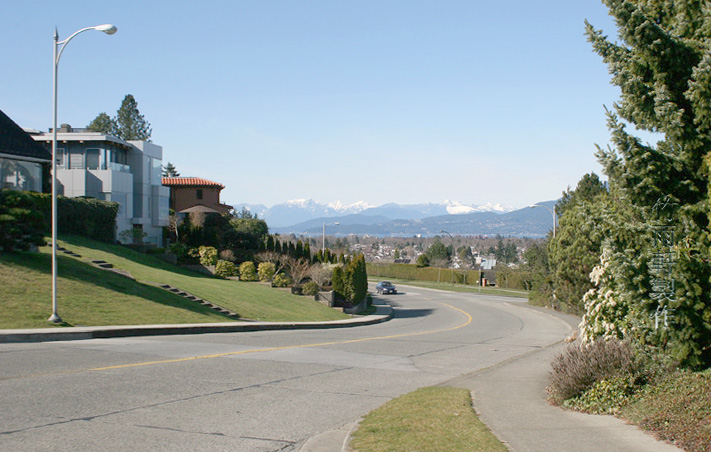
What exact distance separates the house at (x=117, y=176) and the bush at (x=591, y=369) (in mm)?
38896

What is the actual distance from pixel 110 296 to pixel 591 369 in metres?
19.0

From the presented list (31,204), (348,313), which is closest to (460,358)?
(31,204)

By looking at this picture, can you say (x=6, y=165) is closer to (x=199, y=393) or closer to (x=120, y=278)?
(x=120, y=278)

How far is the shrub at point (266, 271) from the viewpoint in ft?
142

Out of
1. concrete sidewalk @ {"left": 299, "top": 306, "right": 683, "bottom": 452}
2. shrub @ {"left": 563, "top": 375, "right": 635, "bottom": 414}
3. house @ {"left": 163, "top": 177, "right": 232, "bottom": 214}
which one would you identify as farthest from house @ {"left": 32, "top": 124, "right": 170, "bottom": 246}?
shrub @ {"left": 563, "top": 375, "right": 635, "bottom": 414}

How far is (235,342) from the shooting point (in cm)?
1903

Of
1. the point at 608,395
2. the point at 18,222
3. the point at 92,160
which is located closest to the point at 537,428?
the point at 608,395

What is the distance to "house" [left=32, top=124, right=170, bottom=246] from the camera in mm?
44500

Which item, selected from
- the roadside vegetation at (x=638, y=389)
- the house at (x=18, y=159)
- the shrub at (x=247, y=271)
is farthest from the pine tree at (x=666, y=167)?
the shrub at (x=247, y=271)

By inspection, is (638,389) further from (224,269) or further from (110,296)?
(224,269)

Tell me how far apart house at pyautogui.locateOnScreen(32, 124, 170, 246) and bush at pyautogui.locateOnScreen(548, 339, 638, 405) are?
3890 cm

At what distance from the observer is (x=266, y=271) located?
43312 mm

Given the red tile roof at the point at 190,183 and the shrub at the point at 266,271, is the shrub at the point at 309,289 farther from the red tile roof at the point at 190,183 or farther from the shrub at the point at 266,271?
the red tile roof at the point at 190,183

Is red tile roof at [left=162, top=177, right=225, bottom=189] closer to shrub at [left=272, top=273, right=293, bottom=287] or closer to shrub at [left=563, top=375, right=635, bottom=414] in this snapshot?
shrub at [left=272, top=273, right=293, bottom=287]
